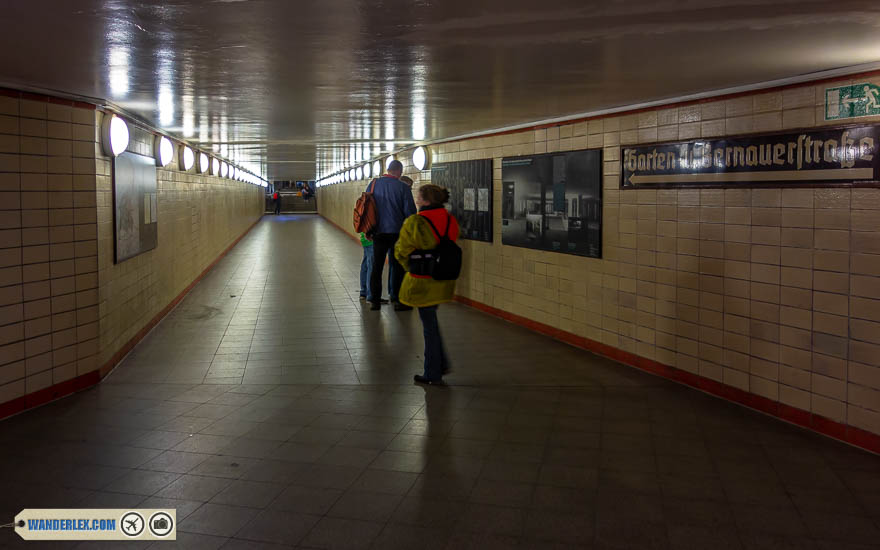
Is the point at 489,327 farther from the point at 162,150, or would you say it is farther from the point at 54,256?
the point at 54,256

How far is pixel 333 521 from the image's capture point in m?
3.26

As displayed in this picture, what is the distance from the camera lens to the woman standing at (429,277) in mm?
5461

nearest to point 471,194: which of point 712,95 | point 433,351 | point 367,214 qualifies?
point 367,214

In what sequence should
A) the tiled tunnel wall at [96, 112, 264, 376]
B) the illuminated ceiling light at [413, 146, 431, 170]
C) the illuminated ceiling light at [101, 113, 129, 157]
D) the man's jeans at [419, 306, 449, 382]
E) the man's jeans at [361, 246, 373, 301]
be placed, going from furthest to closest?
the illuminated ceiling light at [413, 146, 431, 170] → the man's jeans at [361, 246, 373, 301] → the tiled tunnel wall at [96, 112, 264, 376] → the illuminated ceiling light at [101, 113, 129, 157] → the man's jeans at [419, 306, 449, 382]

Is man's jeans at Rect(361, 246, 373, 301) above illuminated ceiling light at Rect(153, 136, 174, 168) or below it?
below

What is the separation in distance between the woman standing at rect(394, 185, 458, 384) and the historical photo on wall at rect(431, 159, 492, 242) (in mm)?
3456

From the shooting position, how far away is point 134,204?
22.1 feet

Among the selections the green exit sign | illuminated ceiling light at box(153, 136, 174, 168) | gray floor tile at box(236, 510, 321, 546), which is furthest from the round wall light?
the green exit sign

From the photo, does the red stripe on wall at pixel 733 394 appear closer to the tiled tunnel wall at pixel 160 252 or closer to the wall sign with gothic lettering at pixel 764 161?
the wall sign with gothic lettering at pixel 764 161

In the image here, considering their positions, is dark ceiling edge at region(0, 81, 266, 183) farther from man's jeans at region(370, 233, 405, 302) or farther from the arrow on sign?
the arrow on sign

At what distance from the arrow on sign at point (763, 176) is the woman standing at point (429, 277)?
1.86 m

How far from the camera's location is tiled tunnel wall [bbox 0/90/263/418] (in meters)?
4.82

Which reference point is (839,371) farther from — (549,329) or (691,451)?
(549,329)

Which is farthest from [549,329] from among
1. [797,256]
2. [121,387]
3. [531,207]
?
[121,387]
